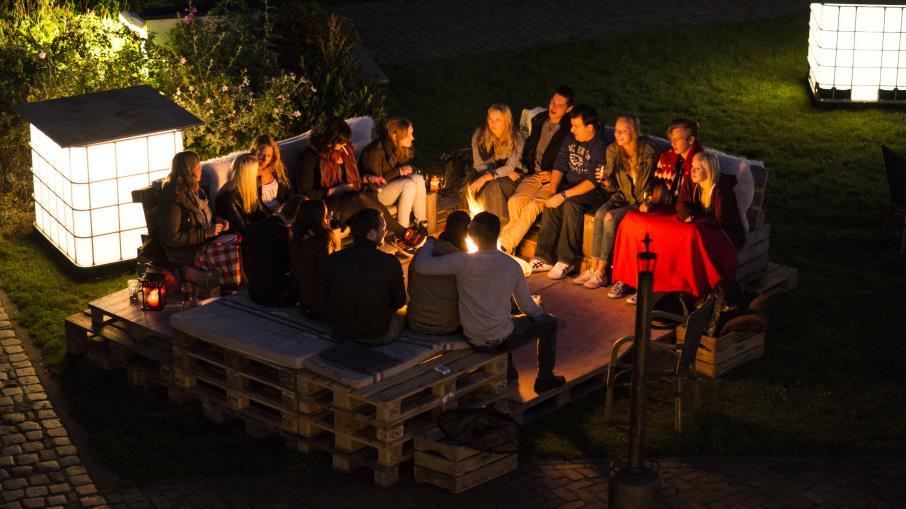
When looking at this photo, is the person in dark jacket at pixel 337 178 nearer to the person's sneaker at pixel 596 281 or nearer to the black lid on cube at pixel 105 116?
the black lid on cube at pixel 105 116

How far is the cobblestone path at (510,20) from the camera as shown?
2114cm

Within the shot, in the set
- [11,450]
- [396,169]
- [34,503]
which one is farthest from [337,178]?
[34,503]

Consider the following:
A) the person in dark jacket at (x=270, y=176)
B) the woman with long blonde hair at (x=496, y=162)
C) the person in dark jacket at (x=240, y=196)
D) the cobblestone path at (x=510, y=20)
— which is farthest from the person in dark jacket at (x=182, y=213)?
the cobblestone path at (x=510, y=20)

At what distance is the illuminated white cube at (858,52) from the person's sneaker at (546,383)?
Result: 30.7 ft

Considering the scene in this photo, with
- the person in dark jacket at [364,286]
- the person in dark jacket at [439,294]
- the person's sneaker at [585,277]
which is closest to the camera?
the person in dark jacket at [364,286]

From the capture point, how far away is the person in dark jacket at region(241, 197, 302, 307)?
11.0 metres

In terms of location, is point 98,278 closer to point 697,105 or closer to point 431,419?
point 431,419

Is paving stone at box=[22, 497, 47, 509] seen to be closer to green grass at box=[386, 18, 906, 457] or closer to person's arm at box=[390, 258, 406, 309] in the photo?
person's arm at box=[390, 258, 406, 309]

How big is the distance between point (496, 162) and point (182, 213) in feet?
11.2

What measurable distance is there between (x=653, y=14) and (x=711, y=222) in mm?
10670

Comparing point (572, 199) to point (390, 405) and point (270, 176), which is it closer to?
point (270, 176)

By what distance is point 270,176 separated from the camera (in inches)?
520

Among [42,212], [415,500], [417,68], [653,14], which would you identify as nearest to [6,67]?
[42,212]

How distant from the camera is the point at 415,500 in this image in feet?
32.2
